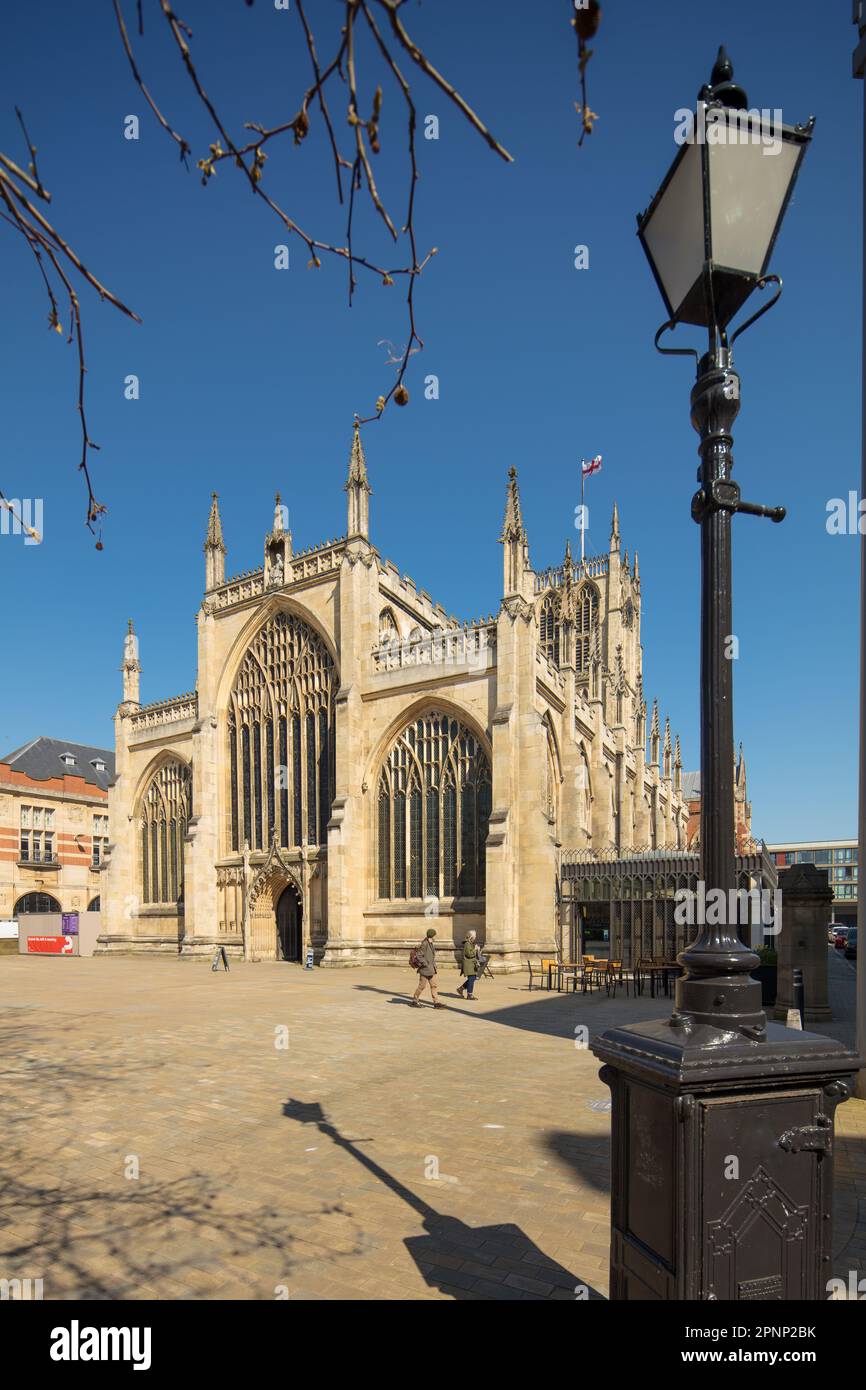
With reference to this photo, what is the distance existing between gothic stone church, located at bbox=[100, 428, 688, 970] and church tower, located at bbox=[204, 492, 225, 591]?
0.11 meters

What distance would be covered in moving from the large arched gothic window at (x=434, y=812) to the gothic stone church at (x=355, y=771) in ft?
0.23

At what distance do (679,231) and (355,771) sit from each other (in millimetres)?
25926

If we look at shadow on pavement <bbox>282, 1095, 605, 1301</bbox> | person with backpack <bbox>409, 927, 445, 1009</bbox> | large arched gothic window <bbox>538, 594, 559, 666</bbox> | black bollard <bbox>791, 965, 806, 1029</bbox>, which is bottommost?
person with backpack <bbox>409, 927, 445, 1009</bbox>

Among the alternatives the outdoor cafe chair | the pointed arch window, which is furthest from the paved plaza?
the pointed arch window

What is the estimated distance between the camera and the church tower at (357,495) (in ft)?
96.6

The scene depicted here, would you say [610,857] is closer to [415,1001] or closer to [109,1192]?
[415,1001]

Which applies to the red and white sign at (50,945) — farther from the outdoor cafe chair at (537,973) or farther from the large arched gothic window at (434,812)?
the outdoor cafe chair at (537,973)

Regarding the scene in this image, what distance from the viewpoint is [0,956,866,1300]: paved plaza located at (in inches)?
174

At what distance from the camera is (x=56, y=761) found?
52219mm

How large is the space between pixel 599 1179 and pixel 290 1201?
2.26 meters

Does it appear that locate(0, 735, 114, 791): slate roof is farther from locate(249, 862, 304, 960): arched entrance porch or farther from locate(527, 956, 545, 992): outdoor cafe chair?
locate(527, 956, 545, 992): outdoor cafe chair

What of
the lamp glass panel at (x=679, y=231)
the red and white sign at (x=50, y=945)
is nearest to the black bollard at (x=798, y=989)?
the lamp glass panel at (x=679, y=231)

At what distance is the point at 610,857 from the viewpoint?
28.0 m

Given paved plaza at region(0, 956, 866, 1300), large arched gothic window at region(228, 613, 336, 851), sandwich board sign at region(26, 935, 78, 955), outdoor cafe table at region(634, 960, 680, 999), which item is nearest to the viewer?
paved plaza at region(0, 956, 866, 1300)
